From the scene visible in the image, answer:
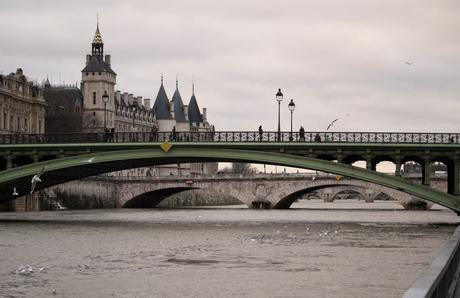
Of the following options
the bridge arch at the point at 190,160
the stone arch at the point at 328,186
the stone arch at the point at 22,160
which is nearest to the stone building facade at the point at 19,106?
the stone arch at the point at 22,160

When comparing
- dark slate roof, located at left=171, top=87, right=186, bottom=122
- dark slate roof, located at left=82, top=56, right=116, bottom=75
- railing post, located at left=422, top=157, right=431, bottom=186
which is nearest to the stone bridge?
dark slate roof, located at left=82, top=56, right=116, bottom=75

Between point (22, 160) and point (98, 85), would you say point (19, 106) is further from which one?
point (98, 85)

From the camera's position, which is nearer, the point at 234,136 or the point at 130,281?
the point at 130,281

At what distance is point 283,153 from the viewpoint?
5709cm

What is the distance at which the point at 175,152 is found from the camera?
2330 inches

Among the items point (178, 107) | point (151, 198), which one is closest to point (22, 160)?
point (151, 198)

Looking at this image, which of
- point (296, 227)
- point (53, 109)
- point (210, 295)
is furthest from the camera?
point (53, 109)

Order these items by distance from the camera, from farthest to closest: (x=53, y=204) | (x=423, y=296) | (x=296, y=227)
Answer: (x=53, y=204)
(x=296, y=227)
(x=423, y=296)

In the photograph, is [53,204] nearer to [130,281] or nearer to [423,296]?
[130,281]

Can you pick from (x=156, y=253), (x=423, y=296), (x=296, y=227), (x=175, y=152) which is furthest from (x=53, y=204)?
(x=423, y=296)

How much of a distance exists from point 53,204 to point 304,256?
192ft

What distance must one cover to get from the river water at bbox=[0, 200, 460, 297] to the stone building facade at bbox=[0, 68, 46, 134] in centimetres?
4314

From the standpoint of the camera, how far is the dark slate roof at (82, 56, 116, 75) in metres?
147

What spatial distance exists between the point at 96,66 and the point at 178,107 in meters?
40.9
